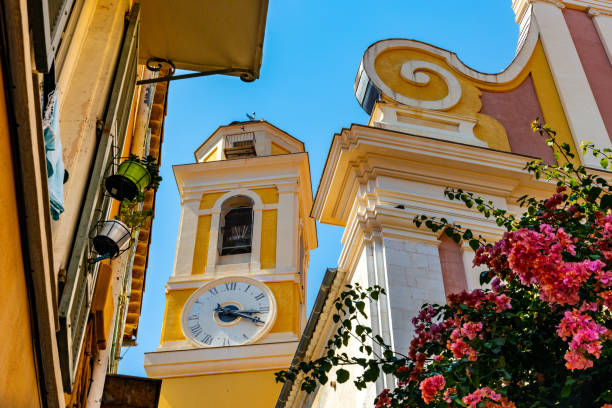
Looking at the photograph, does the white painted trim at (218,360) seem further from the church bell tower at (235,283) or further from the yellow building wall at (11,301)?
the yellow building wall at (11,301)

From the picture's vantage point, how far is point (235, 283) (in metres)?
18.3

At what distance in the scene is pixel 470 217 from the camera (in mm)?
8539

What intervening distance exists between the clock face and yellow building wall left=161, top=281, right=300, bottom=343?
0.53 ft

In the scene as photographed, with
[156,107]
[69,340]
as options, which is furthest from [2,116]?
[156,107]

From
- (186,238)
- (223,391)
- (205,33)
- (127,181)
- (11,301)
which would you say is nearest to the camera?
(11,301)

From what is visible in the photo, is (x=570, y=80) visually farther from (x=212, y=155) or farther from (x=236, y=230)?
(x=212, y=155)

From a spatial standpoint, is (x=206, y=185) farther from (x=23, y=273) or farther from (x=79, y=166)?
(x=23, y=273)

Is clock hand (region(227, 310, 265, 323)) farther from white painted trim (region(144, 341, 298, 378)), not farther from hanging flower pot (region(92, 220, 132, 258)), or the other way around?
hanging flower pot (region(92, 220, 132, 258))

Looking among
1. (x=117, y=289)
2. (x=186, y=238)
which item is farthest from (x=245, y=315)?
(x=117, y=289)

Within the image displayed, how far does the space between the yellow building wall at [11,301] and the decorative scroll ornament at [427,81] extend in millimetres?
7125

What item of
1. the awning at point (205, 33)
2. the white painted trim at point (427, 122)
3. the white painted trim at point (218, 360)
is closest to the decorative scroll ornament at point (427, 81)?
the white painted trim at point (427, 122)

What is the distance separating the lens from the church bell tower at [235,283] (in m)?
17.0

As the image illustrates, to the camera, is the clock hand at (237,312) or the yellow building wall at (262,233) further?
the yellow building wall at (262,233)

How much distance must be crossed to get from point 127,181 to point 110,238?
59 centimetres
